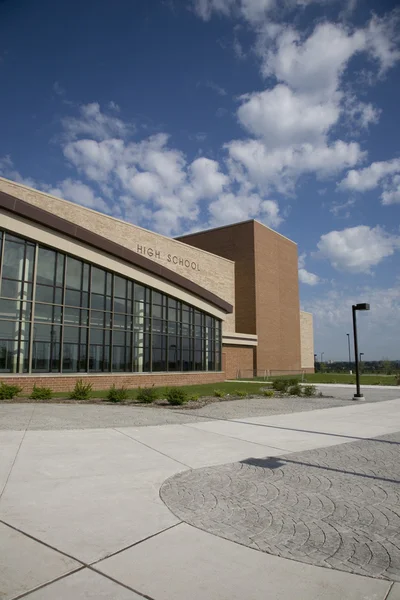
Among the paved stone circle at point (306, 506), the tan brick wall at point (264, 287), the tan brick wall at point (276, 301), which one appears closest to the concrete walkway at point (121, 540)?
the paved stone circle at point (306, 506)

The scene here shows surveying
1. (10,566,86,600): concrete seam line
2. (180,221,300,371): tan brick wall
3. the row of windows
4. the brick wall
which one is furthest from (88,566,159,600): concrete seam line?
(180,221,300,371): tan brick wall

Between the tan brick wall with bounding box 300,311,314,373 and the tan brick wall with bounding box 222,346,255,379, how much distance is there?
19.5m

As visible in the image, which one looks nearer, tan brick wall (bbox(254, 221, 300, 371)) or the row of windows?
the row of windows

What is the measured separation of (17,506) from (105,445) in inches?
142

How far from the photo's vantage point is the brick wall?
69.7 ft

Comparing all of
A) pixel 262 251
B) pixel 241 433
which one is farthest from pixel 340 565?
pixel 262 251

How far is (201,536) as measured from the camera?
4.14m

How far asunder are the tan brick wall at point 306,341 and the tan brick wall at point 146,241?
21465 mm

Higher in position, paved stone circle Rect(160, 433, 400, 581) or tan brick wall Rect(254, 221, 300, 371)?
tan brick wall Rect(254, 221, 300, 371)

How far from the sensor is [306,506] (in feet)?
16.7

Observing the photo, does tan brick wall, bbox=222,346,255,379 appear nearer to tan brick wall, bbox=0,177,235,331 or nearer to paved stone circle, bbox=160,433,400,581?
tan brick wall, bbox=0,177,235,331

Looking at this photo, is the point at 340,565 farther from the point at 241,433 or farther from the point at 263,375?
the point at 263,375

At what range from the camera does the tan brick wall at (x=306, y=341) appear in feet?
226

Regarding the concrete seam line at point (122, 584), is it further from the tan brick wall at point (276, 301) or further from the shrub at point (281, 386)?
the tan brick wall at point (276, 301)
